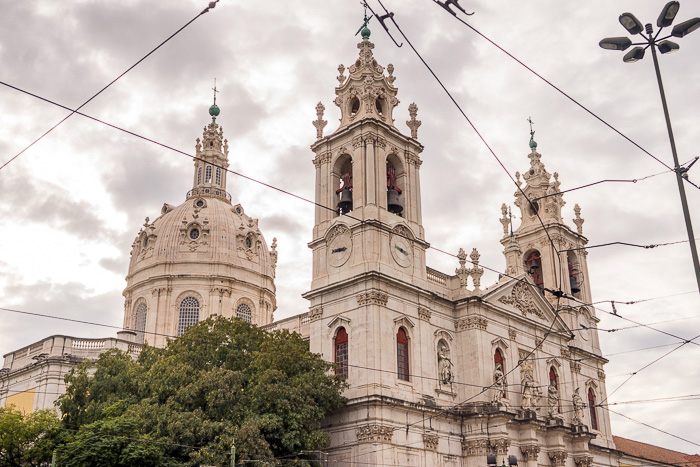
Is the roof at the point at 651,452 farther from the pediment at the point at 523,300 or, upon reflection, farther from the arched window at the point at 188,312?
the arched window at the point at 188,312

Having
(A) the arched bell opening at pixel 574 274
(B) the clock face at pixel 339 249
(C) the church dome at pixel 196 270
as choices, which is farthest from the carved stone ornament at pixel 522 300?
(C) the church dome at pixel 196 270

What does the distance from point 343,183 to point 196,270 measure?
67.5 feet

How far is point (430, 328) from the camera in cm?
3841

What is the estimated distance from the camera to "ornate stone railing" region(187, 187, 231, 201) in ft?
214

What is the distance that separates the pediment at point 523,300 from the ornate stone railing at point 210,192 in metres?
30.3

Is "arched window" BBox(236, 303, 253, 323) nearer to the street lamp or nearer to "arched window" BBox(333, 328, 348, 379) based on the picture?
"arched window" BBox(333, 328, 348, 379)

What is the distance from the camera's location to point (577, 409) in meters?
45.1

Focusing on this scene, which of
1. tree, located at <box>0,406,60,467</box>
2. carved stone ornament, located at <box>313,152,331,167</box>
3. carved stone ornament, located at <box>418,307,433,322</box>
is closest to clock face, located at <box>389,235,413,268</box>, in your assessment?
carved stone ornament, located at <box>418,307,433,322</box>

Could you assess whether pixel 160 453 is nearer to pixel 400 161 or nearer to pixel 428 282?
pixel 428 282

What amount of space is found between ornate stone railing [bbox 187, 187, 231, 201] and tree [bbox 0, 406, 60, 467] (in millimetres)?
35386

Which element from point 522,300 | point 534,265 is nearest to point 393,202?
point 522,300

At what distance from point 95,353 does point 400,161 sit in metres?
21.2

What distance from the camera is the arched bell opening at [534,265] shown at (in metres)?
52.5

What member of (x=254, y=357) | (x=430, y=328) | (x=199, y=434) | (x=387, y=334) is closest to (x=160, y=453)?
(x=199, y=434)
